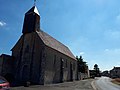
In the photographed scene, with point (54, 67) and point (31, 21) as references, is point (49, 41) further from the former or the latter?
point (31, 21)

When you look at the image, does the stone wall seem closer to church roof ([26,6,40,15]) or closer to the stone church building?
the stone church building

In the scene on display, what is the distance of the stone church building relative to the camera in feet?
102

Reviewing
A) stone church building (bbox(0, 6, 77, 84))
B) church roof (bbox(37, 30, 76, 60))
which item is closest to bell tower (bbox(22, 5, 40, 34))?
stone church building (bbox(0, 6, 77, 84))

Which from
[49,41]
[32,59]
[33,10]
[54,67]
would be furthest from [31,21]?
[54,67]

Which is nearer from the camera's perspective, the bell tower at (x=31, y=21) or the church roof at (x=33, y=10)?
the bell tower at (x=31, y=21)

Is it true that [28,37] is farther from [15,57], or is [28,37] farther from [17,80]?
[17,80]

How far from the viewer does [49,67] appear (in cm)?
3338

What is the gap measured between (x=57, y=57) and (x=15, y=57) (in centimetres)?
956

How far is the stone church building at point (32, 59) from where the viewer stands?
102ft

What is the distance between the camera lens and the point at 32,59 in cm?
3212

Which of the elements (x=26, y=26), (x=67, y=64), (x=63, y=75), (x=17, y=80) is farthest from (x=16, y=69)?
(x=67, y=64)

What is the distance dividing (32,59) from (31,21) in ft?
27.1

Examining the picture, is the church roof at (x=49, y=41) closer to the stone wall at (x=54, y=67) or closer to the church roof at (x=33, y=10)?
the stone wall at (x=54, y=67)

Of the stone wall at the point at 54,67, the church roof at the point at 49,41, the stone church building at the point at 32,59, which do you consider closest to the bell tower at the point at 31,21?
the stone church building at the point at 32,59
